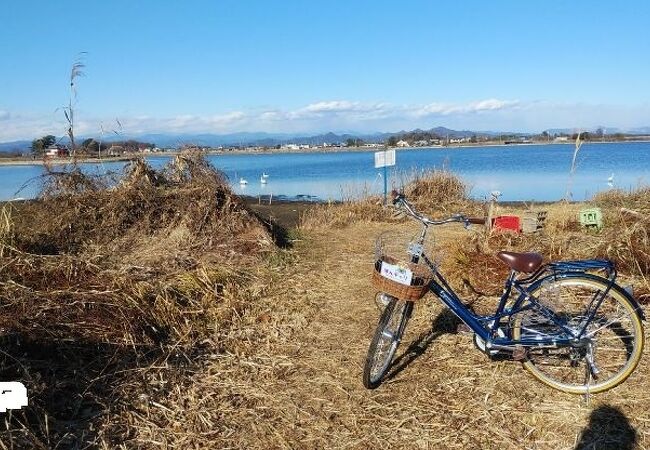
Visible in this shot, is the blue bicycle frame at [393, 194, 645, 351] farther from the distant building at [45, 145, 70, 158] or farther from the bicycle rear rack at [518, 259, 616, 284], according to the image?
the distant building at [45, 145, 70, 158]

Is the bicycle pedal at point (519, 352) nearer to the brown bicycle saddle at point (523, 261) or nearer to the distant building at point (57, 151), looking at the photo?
the brown bicycle saddle at point (523, 261)

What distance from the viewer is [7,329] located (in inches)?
142

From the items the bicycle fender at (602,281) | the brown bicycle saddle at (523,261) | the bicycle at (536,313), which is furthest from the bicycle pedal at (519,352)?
the brown bicycle saddle at (523,261)

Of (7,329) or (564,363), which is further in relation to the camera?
(564,363)

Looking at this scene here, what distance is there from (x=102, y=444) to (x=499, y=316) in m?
2.83

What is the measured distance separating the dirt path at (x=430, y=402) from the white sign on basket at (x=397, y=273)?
0.94 meters

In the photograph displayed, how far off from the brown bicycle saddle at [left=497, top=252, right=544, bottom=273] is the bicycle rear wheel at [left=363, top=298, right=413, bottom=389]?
78 centimetres

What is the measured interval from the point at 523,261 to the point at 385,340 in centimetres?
117

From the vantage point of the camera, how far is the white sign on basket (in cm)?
341

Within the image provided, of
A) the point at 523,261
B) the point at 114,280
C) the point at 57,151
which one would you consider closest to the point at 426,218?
the point at 523,261

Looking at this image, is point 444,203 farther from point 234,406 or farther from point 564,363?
point 234,406

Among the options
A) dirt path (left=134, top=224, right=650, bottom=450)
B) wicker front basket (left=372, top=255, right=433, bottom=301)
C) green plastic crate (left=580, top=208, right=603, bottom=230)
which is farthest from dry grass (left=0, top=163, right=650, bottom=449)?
green plastic crate (left=580, top=208, right=603, bottom=230)

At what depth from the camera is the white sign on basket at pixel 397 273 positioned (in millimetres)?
3414

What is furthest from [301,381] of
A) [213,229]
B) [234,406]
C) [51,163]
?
[51,163]
